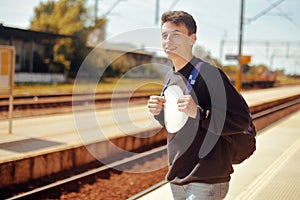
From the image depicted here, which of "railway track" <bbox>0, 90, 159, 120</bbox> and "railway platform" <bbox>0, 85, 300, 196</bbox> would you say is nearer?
"railway platform" <bbox>0, 85, 300, 196</bbox>

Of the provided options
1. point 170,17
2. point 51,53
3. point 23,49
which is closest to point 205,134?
point 170,17

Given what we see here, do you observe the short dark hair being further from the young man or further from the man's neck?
the man's neck

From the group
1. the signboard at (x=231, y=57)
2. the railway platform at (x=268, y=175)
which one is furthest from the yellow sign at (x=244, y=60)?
the railway platform at (x=268, y=175)

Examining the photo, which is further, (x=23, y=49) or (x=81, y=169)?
→ (x=23, y=49)

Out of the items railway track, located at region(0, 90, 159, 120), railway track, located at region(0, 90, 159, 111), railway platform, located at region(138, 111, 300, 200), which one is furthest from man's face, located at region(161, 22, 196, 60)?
railway track, located at region(0, 90, 159, 111)

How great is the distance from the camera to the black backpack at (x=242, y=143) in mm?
2174

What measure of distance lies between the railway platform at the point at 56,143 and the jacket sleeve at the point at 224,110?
252 centimetres

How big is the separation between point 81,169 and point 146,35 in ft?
20.6

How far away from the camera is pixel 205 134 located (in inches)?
84.0

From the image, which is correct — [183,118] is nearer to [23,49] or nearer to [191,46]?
[191,46]

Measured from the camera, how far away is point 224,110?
2.04m

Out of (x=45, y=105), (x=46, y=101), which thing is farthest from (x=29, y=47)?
(x=45, y=105)

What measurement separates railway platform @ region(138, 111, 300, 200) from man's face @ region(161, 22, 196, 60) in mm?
3137

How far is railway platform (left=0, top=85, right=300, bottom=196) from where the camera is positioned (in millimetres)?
6577
